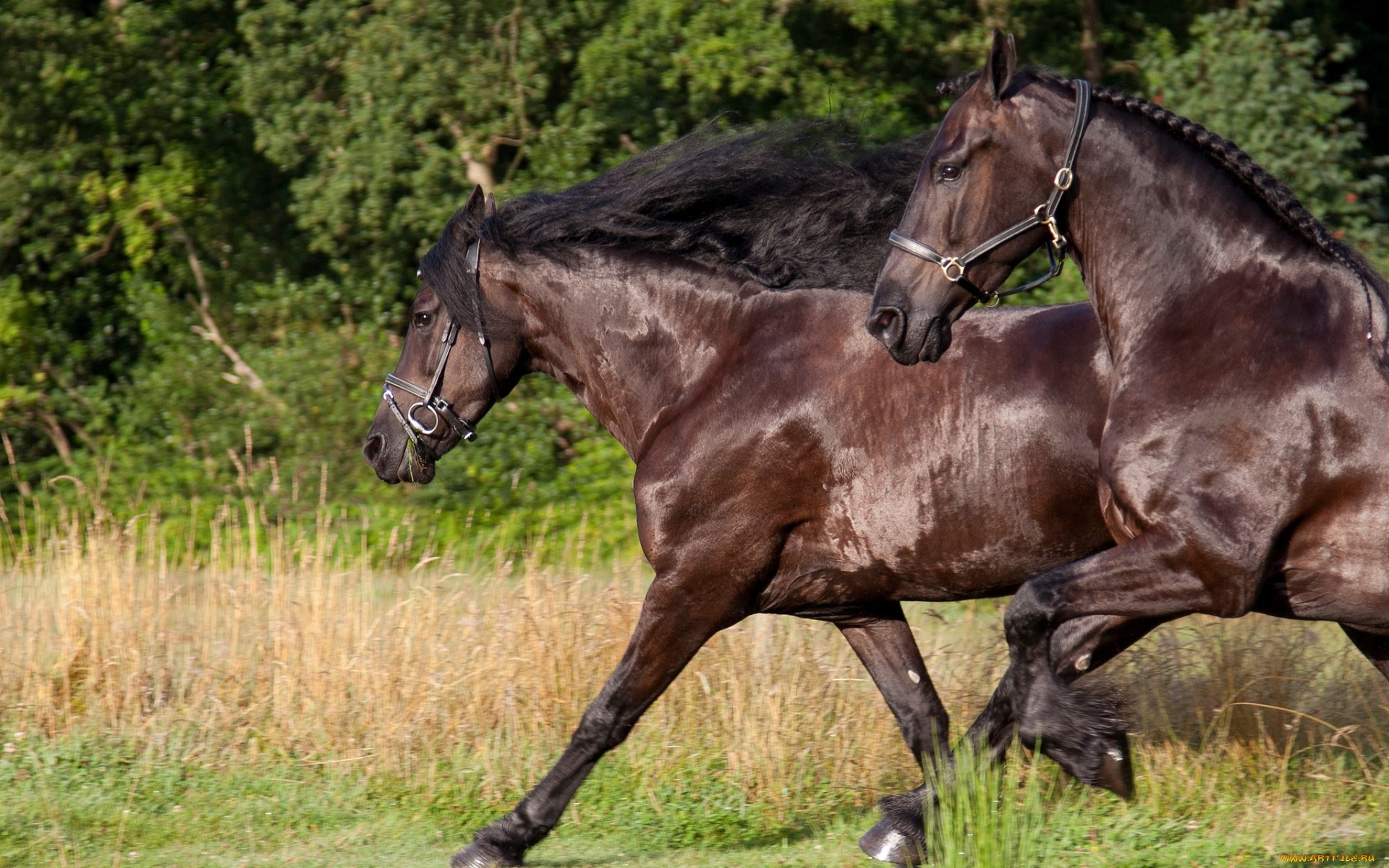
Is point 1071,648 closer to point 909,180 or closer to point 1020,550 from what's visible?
point 1020,550

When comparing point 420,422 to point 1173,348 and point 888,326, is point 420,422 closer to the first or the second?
point 888,326

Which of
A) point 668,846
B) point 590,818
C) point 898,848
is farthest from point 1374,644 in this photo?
point 590,818

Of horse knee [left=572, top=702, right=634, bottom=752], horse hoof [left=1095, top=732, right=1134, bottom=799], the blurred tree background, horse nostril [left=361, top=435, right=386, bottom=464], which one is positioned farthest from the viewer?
the blurred tree background

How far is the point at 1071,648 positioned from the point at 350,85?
10.0 m

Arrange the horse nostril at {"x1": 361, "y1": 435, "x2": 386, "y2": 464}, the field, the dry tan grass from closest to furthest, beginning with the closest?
the field
the horse nostril at {"x1": 361, "y1": 435, "x2": 386, "y2": 464}
the dry tan grass

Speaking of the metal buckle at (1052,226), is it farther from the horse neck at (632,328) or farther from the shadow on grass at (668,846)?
the shadow on grass at (668,846)

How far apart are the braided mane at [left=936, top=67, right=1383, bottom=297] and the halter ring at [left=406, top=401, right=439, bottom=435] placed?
92.1 inches

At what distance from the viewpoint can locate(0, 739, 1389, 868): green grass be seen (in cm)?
472

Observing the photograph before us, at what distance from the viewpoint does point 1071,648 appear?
459 centimetres

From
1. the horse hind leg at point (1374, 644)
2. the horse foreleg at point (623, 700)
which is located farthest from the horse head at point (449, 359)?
the horse hind leg at point (1374, 644)

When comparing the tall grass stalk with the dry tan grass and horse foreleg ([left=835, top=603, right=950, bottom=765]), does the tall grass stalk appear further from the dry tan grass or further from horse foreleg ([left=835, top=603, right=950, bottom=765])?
the dry tan grass

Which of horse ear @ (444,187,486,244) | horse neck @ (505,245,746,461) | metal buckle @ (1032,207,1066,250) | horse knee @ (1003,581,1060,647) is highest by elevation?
metal buckle @ (1032,207,1066,250)

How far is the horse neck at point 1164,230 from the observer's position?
12.9 ft

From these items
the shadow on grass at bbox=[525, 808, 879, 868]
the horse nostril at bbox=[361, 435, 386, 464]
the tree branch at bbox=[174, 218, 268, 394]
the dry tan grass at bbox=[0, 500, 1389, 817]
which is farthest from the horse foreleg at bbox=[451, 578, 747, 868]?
the tree branch at bbox=[174, 218, 268, 394]
